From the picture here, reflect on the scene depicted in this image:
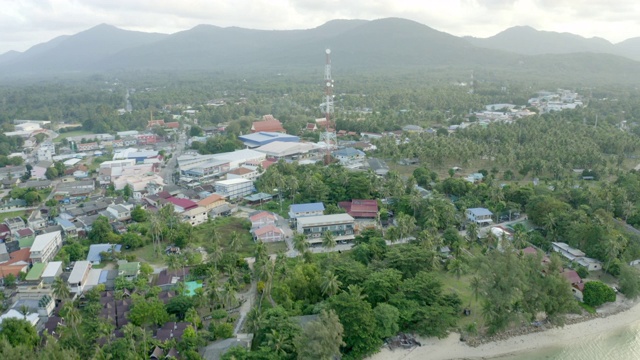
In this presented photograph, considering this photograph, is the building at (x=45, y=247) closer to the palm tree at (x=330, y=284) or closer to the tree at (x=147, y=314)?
the tree at (x=147, y=314)

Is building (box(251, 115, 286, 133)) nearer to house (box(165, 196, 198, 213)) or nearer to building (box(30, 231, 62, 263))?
house (box(165, 196, 198, 213))

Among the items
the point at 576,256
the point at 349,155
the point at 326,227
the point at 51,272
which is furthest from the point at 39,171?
the point at 576,256

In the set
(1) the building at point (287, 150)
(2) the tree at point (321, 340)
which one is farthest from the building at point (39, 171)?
(2) the tree at point (321, 340)

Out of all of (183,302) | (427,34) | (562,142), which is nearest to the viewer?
(183,302)

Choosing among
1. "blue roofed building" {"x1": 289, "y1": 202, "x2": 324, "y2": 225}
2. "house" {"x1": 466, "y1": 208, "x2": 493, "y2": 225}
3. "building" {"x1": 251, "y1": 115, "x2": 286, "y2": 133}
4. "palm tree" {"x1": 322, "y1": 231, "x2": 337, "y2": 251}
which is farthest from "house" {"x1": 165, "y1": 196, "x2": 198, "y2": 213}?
"building" {"x1": 251, "y1": 115, "x2": 286, "y2": 133}

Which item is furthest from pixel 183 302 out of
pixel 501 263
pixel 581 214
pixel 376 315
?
pixel 581 214

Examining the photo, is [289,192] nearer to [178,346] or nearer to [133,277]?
[133,277]
